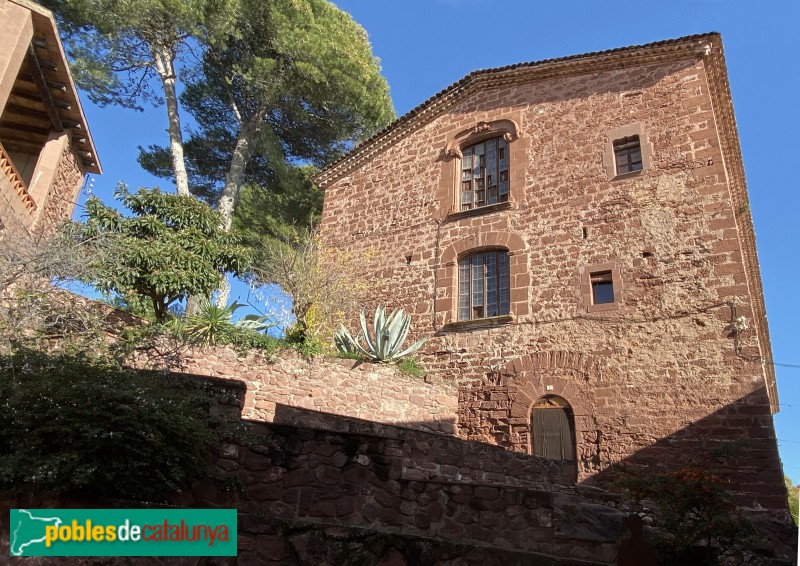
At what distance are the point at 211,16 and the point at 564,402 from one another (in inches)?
626

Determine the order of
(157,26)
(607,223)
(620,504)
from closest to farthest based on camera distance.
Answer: (620,504) → (607,223) → (157,26)

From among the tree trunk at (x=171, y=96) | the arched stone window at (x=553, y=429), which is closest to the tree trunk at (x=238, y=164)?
the tree trunk at (x=171, y=96)

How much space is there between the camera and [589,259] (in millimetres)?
12172

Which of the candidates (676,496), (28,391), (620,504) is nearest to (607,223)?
(620,504)

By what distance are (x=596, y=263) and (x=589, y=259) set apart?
18cm

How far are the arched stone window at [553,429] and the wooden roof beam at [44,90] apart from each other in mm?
11074

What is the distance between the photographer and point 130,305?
10820 mm

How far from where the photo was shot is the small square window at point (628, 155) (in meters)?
12.6

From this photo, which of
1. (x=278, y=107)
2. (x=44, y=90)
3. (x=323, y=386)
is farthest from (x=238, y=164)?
(x=323, y=386)

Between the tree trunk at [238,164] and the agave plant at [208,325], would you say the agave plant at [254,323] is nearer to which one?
the agave plant at [208,325]

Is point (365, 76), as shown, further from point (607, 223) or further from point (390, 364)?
point (390, 364)

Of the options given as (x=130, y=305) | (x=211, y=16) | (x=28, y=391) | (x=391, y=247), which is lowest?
(x=28, y=391)

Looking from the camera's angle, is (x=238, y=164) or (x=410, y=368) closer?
(x=410, y=368)

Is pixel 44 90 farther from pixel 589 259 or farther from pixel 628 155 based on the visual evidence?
pixel 628 155
